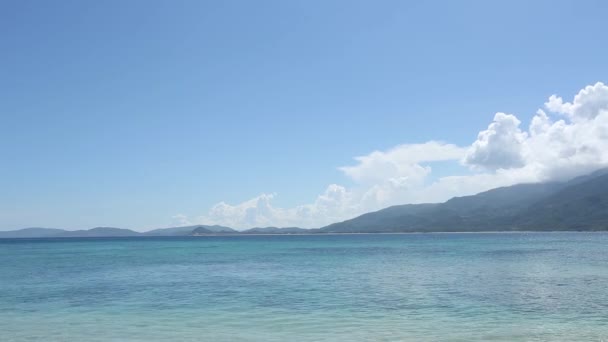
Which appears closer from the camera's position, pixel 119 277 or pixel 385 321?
pixel 385 321

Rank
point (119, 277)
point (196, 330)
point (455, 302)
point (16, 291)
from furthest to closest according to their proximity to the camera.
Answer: point (119, 277) < point (16, 291) < point (455, 302) < point (196, 330)

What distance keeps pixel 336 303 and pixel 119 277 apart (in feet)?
102

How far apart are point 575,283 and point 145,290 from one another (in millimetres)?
34566

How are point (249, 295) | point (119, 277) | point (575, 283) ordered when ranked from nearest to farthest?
point (249, 295), point (575, 283), point (119, 277)

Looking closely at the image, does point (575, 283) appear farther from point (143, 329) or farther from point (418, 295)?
point (143, 329)

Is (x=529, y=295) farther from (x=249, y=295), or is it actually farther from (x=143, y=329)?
(x=143, y=329)

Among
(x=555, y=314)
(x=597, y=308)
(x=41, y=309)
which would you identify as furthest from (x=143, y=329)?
(x=597, y=308)

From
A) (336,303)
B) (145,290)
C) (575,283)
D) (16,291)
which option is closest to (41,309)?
(145,290)

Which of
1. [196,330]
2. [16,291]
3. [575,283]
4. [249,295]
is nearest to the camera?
[196,330]

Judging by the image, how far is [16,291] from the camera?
140 ft

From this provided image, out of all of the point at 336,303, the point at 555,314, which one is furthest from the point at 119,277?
the point at 555,314

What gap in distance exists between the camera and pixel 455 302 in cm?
3103

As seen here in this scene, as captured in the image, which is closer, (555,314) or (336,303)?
(555,314)

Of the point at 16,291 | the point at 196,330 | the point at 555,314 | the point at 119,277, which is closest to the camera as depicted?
the point at 196,330
